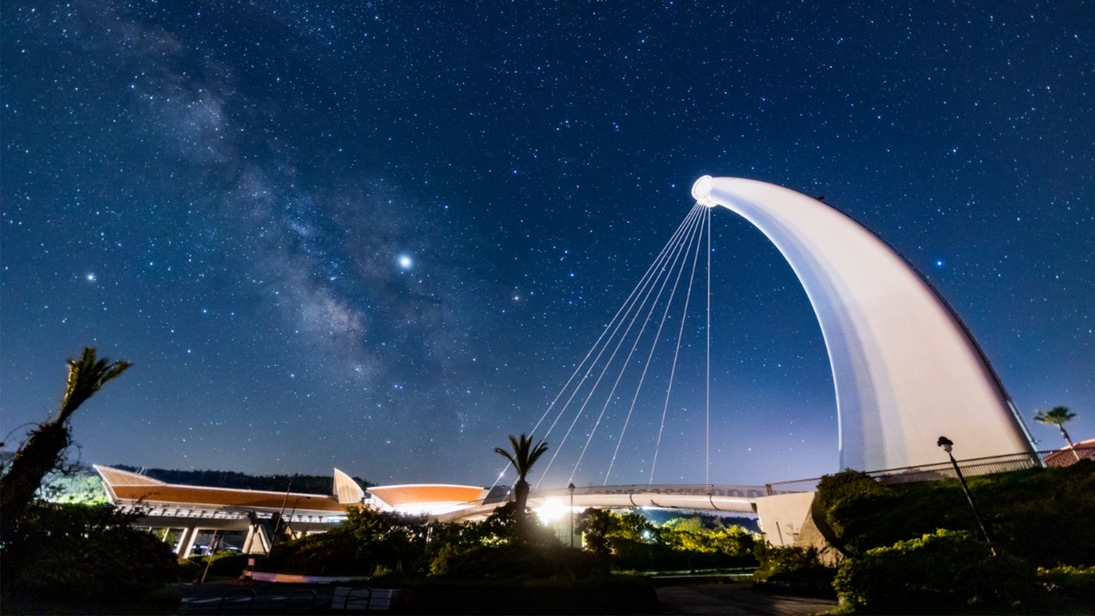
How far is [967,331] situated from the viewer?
91.1 feet

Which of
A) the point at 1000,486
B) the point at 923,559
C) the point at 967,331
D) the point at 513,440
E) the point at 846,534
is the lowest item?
the point at 923,559

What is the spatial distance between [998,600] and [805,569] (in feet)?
40.4

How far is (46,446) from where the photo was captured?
9984 mm

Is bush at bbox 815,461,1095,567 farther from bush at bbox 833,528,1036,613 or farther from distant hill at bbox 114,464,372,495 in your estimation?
distant hill at bbox 114,464,372,495

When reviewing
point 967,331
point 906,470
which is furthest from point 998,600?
point 967,331

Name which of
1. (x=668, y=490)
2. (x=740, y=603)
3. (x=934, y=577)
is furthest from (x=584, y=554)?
(x=668, y=490)

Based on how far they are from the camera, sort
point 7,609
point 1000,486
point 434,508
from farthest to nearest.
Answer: point 434,508, point 1000,486, point 7,609

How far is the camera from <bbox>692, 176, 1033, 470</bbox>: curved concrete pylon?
2534 centimetres

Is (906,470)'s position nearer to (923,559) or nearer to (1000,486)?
(1000,486)

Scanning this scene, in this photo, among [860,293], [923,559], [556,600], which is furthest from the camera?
[860,293]

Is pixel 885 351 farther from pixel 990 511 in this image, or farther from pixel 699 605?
pixel 699 605

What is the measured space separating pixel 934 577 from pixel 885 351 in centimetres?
2361

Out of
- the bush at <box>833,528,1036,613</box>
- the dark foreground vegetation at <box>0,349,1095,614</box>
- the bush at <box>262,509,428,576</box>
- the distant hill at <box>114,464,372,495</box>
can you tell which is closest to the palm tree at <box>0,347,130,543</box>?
the dark foreground vegetation at <box>0,349,1095,614</box>

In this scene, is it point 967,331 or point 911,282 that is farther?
point 911,282
